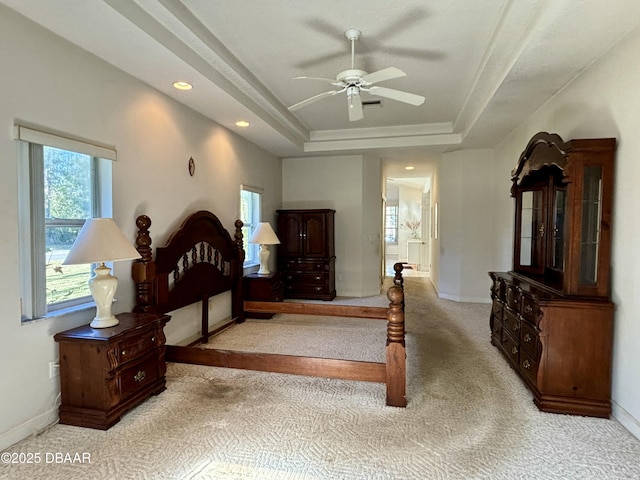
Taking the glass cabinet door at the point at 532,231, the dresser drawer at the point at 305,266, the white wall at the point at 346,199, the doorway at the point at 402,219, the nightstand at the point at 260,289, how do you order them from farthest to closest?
1. the doorway at the point at 402,219
2. the white wall at the point at 346,199
3. the dresser drawer at the point at 305,266
4. the nightstand at the point at 260,289
5. the glass cabinet door at the point at 532,231

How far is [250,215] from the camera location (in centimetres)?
593

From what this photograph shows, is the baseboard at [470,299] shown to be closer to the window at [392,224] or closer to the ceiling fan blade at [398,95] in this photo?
the ceiling fan blade at [398,95]

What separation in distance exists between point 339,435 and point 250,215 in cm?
422

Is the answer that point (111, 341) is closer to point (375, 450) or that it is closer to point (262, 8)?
point (375, 450)

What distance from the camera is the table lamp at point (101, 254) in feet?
7.55

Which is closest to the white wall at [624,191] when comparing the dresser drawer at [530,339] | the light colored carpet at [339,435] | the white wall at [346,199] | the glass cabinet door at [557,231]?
the light colored carpet at [339,435]

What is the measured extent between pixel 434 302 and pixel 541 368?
3.64m

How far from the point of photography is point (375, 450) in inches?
82.6

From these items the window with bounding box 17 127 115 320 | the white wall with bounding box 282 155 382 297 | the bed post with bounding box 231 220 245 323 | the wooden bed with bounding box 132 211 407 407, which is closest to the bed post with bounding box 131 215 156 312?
the wooden bed with bounding box 132 211 407 407

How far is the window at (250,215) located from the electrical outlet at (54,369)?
3.26 m

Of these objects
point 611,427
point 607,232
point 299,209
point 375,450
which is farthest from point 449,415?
point 299,209

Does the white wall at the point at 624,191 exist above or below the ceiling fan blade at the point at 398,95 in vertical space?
below

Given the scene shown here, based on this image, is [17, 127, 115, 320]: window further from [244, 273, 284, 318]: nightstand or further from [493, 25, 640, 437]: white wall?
[493, 25, 640, 437]: white wall

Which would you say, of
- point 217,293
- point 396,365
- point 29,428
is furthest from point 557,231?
point 29,428
